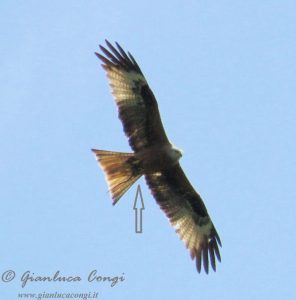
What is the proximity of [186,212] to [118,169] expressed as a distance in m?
1.52

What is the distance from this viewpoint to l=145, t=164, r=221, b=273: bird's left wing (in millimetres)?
10602

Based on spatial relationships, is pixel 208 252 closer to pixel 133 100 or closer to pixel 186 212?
pixel 186 212

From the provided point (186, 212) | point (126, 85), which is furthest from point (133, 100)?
point (186, 212)

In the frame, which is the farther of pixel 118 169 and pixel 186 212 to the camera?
pixel 186 212

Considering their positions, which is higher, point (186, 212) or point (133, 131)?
point (133, 131)

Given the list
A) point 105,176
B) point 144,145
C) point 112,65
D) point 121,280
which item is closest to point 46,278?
point 121,280

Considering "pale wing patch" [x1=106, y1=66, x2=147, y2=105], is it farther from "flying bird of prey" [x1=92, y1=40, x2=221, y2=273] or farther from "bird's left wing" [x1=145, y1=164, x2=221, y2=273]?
"bird's left wing" [x1=145, y1=164, x2=221, y2=273]

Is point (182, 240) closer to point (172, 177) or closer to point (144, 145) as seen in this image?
point (172, 177)

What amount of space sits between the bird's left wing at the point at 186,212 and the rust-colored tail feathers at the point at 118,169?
2.38 ft

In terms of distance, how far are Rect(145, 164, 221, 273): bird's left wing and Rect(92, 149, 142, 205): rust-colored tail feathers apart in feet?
2.38

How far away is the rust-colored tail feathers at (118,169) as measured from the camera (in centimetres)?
970

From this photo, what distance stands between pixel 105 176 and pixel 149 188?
1.05 metres

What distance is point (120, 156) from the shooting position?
9.83 m

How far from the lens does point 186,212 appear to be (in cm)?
1088
